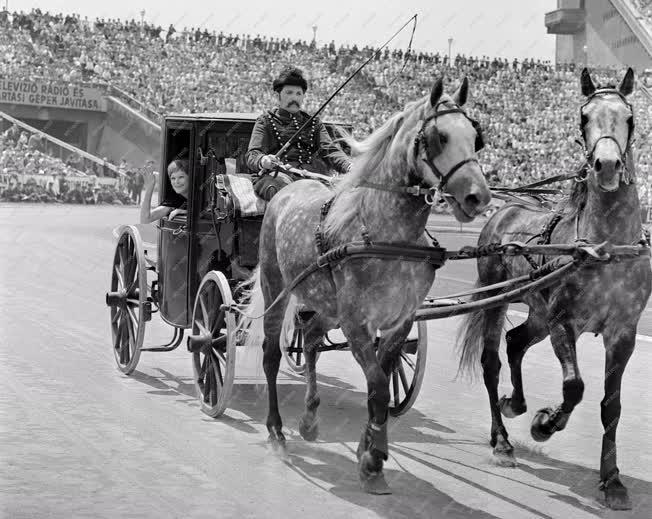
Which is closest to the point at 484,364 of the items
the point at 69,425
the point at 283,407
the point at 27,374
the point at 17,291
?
the point at 283,407

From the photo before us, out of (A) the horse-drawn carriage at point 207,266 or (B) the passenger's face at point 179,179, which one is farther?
(B) the passenger's face at point 179,179

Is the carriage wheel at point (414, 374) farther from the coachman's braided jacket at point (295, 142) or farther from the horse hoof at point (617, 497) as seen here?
the horse hoof at point (617, 497)

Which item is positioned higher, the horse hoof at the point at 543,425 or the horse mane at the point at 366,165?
the horse mane at the point at 366,165

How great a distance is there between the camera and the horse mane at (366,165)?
5661 mm

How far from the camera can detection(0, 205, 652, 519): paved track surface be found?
5238mm

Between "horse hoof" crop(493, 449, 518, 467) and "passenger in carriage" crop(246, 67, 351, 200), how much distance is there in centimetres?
206

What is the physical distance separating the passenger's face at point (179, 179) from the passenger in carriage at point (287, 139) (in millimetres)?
1235

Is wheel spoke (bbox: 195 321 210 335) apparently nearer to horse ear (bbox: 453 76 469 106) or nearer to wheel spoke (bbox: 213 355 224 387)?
wheel spoke (bbox: 213 355 224 387)

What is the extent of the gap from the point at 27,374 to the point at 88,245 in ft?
42.0

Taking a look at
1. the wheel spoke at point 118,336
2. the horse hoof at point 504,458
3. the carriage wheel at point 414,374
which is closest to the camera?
the horse hoof at point 504,458

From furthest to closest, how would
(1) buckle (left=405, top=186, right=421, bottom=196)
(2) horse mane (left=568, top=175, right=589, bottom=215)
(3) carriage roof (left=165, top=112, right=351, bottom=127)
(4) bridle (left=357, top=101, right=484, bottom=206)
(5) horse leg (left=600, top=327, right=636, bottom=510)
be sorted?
1. (3) carriage roof (left=165, top=112, right=351, bottom=127)
2. (2) horse mane (left=568, top=175, right=589, bottom=215)
3. (5) horse leg (left=600, top=327, right=636, bottom=510)
4. (1) buckle (left=405, top=186, right=421, bottom=196)
5. (4) bridle (left=357, top=101, right=484, bottom=206)

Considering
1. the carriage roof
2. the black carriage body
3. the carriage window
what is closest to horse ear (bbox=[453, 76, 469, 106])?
the black carriage body

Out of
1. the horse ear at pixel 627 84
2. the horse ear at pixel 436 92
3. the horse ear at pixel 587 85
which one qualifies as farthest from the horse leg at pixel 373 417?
the horse ear at pixel 627 84

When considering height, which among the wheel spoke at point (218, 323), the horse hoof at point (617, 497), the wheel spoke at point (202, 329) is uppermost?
the wheel spoke at point (218, 323)
